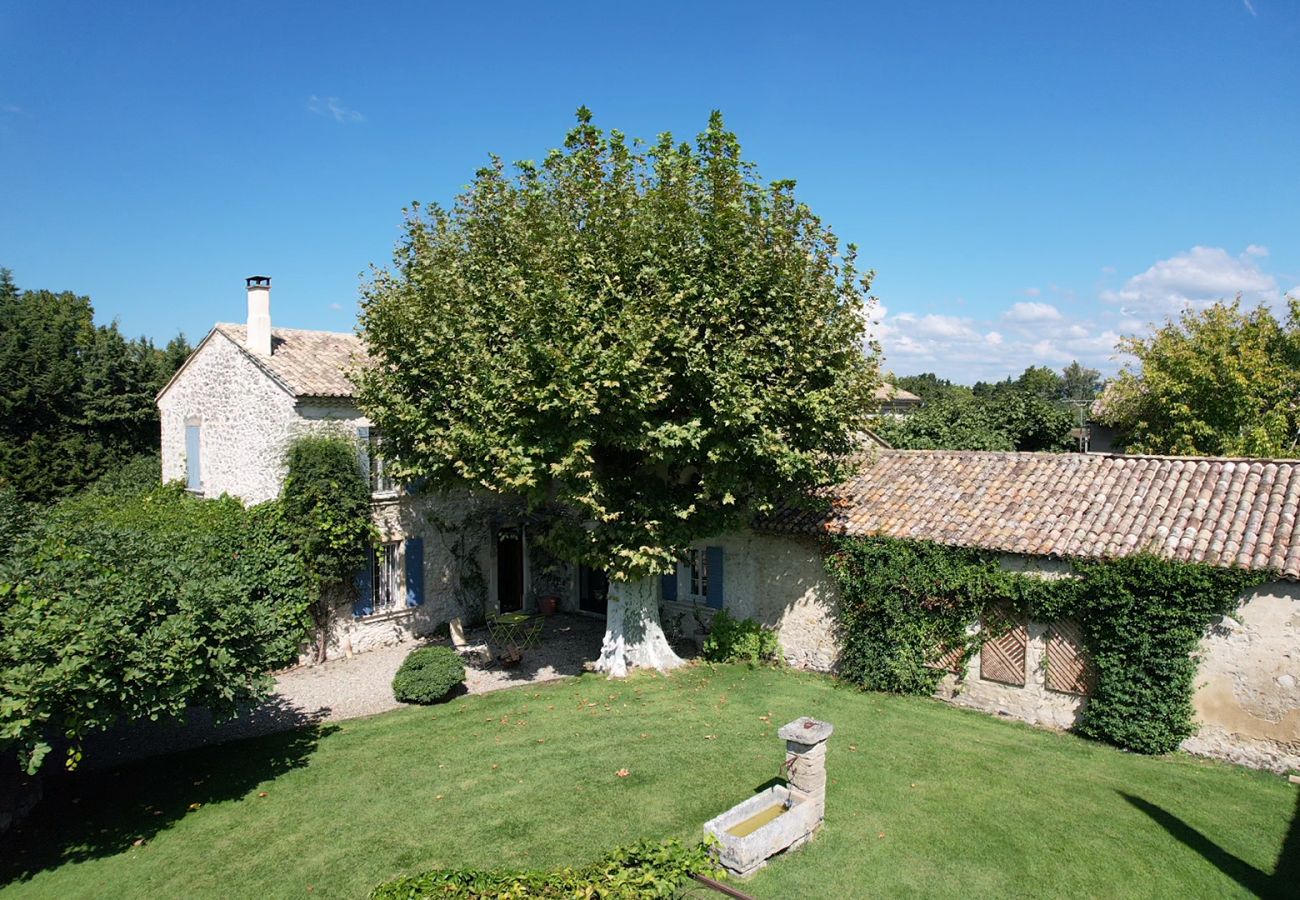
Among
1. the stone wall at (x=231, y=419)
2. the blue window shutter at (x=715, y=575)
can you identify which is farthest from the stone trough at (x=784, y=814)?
the stone wall at (x=231, y=419)

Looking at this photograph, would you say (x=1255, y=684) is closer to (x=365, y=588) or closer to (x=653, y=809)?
(x=653, y=809)

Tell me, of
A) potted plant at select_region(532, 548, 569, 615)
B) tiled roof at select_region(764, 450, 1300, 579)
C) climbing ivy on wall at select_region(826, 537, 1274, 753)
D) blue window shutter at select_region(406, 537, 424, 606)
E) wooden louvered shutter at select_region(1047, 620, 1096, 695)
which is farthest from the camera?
potted plant at select_region(532, 548, 569, 615)

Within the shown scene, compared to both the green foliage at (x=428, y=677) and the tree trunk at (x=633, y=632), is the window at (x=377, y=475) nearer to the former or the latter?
the green foliage at (x=428, y=677)

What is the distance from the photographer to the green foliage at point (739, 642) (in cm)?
1738

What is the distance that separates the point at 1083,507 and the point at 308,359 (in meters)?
18.2

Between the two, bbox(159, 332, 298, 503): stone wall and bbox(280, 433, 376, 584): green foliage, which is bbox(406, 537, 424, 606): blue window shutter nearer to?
bbox(280, 433, 376, 584): green foliage

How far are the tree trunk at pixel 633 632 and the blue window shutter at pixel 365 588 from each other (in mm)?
6394

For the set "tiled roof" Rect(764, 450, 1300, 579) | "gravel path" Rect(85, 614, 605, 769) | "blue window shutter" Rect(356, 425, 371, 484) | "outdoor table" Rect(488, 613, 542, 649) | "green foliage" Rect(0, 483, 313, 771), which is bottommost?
"gravel path" Rect(85, 614, 605, 769)

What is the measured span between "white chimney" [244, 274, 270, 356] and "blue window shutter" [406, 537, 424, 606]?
19.8 feet

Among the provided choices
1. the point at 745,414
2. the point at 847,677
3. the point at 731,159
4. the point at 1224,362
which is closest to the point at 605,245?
the point at 731,159

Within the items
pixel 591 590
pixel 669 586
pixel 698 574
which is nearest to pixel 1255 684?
pixel 698 574

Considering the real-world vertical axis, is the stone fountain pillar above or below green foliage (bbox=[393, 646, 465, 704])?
above

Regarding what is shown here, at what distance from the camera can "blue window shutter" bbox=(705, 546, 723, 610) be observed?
18.4 meters

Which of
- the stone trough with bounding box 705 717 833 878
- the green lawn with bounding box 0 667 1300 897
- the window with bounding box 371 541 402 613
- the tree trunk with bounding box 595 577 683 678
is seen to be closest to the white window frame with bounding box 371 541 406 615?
the window with bounding box 371 541 402 613
